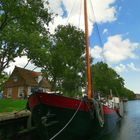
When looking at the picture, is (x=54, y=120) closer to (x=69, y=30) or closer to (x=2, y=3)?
(x=2, y=3)

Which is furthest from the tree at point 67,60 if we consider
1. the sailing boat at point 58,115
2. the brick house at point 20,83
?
the sailing boat at point 58,115

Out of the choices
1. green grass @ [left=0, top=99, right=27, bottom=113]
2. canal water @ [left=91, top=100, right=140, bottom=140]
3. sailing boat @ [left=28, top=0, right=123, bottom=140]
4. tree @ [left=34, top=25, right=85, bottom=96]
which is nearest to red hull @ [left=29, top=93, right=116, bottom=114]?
sailing boat @ [left=28, top=0, right=123, bottom=140]

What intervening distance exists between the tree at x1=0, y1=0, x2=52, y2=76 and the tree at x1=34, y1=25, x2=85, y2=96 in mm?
9568

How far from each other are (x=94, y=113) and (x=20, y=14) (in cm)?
1056

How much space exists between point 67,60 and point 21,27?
2057 cm

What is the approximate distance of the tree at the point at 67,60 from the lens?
46.1 m

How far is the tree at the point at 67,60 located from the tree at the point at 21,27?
9.57 metres

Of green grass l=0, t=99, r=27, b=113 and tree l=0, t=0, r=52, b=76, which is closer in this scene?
tree l=0, t=0, r=52, b=76

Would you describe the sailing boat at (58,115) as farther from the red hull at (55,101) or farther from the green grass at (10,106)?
the green grass at (10,106)

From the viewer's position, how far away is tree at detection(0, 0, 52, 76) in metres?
24.7

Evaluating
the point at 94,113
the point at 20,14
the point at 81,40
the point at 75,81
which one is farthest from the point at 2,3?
the point at 75,81

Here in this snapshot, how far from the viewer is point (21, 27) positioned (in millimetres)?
28562

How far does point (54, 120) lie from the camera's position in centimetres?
1911

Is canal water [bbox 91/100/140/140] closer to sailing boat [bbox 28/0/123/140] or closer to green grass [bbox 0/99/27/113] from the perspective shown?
sailing boat [bbox 28/0/123/140]
